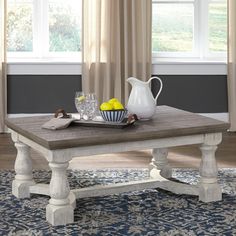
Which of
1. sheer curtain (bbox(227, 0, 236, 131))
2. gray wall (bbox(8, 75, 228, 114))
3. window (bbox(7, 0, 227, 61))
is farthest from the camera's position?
window (bbox(7, 0, 227, 61))

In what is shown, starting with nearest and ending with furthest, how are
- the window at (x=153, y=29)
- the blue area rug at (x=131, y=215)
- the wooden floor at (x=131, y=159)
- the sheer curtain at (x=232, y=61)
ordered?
1. the blue area rug at (x=131, y=215)
2. the wooden floor at (x=131, y=159)
3. the sheer curtain at (x=232, y=61)
4. the window at (x=153, y=29)

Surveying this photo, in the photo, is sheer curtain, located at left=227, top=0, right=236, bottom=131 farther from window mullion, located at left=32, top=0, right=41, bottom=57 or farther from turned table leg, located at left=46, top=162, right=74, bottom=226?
turned table leg, located at left=46, top=162, right=74, bottom=226

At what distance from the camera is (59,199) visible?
3.65 m

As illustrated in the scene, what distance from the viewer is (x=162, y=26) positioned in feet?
22.5

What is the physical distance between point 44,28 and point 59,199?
3360mm

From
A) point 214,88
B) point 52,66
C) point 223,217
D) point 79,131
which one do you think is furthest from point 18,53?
point 223,217

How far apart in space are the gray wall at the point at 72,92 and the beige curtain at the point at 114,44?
8.9 inches

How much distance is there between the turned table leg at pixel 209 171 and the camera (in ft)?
13.2

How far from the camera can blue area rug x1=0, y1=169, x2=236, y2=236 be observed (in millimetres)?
3545

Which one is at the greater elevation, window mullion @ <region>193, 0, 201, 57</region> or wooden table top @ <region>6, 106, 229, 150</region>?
window mullion @ <region>193, 0, 201, 57</region>

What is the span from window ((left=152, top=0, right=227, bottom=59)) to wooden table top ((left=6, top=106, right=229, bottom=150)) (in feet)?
8.80

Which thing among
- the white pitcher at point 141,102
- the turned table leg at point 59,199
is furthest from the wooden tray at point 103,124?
the turned table leg at point 59,199

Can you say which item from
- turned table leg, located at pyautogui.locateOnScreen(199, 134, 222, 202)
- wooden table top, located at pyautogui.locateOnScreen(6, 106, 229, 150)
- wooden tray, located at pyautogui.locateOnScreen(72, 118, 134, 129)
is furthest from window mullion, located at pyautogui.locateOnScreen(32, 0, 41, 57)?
turned table leg, located at pyautogui.locateOnScreen(199, 134, 222, 202)

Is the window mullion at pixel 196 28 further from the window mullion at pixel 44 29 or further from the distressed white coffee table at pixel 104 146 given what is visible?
the distressed white coffee table at pixel 104 146
